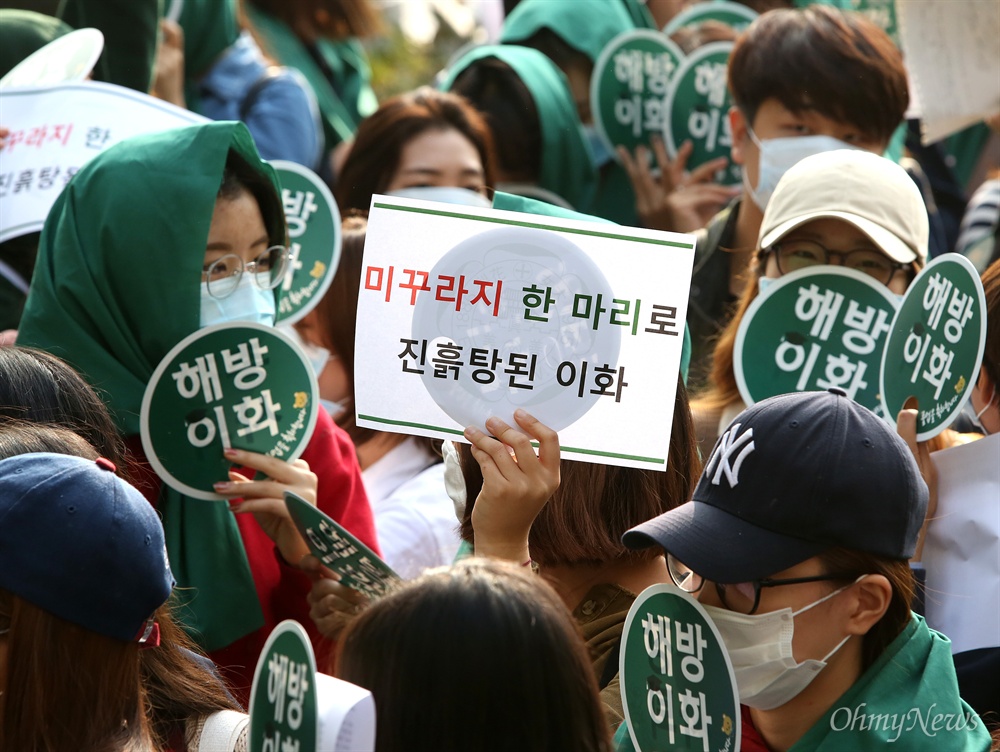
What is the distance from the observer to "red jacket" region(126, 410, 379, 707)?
336cm

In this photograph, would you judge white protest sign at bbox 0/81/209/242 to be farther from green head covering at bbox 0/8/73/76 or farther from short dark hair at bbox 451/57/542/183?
short dark hair at bbox 451/57/542/183

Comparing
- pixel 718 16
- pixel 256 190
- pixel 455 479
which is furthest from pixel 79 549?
pixel 718 16

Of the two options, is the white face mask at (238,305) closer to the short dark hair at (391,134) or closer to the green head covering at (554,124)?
the short dark hair at (391,134)

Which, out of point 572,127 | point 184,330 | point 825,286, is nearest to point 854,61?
point 825,286

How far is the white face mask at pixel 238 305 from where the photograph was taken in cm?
344

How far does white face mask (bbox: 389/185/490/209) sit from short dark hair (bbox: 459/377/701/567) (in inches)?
86.2

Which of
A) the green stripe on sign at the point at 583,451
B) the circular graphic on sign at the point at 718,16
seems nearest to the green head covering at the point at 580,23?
the circular graphic on sign at the point at 718,16

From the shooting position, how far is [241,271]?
11.5ft

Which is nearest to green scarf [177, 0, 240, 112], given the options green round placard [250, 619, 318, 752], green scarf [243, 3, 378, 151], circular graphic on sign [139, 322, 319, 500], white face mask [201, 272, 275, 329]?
green scarf [243, 3, 378, 151]

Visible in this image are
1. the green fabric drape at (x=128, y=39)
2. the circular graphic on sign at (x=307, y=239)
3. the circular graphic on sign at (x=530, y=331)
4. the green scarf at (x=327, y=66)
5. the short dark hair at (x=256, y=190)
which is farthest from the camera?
the green scarf at (x=327, y=66)

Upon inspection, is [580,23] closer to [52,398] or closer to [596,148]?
[596,148]

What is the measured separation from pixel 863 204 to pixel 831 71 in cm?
86

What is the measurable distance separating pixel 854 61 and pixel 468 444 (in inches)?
87.5

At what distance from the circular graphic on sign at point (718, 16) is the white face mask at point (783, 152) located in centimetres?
171
